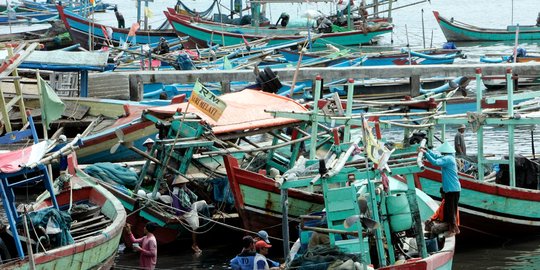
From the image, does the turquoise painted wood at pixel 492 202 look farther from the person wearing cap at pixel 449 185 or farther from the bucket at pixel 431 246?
the bucket at pixel 431 246

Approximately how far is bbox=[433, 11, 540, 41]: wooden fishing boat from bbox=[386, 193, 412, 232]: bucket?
39980mm

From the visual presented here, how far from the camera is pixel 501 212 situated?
17.9 meters

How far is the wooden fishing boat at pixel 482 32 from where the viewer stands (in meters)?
52.4

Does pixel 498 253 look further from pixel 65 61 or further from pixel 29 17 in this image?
pixel 29 17

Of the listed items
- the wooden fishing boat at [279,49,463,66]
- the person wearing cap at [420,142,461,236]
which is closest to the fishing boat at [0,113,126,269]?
the person wearing cap at [420,142,461,236]

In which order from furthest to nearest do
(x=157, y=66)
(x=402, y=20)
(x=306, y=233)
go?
(x=402, y=20) < (x=157, y=66) < (x=306, y=233)

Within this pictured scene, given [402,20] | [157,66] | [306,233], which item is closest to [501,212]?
[306,233]

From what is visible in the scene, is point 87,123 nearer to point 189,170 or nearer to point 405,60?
point 189,170

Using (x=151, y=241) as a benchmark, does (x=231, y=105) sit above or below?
above

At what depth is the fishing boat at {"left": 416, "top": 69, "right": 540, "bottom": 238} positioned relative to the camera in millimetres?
17594

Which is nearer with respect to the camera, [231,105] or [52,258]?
[52,258]

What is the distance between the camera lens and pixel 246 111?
62.1ft

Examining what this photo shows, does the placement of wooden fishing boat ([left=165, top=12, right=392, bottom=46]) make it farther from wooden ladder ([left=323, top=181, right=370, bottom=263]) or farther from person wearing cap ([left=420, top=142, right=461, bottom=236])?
wooden ladder ([left=323, top=181, right=370, bottom=263])

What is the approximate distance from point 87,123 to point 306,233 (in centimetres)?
1207
